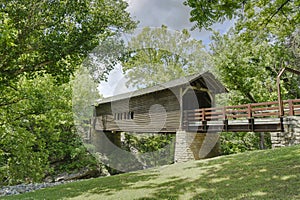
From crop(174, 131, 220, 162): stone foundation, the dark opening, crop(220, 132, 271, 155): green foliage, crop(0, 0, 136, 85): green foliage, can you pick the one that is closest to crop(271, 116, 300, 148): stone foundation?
crop(174, 131, 220, 162): stone foundation

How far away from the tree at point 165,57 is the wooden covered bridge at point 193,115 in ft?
10.5

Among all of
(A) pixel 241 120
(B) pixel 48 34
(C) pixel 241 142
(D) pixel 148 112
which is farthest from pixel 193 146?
(C) pixel 241 142

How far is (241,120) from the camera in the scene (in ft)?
35.7

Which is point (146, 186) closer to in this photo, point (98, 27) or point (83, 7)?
point (98, 27)

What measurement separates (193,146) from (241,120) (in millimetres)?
2685

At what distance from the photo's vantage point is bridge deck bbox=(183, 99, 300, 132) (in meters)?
9.54

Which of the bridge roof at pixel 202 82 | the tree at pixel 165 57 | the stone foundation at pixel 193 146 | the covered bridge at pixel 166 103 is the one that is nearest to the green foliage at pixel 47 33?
the bridge roof at pixel 202 82

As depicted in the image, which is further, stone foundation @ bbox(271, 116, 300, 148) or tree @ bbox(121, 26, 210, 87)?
tree @ bbox(121, 26, 210, 87)

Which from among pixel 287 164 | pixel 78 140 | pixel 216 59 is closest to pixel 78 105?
pixel 78 140

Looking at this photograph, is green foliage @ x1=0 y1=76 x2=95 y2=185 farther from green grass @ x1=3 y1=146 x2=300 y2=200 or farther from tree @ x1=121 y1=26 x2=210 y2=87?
tree @ x1=121 y1=26 x2=210 y2=87

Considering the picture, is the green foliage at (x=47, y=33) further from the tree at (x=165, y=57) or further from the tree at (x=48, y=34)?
the tree at (x=165, y=57)

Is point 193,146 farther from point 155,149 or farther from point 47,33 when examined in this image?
point 47,33

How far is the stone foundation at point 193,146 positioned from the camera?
11703mm

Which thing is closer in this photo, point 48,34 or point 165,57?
point 48,34
